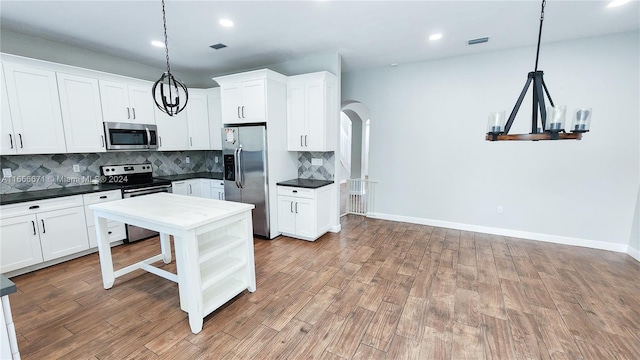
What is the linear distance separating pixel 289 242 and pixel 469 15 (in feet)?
12.2

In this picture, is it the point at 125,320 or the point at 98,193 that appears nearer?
the point at 125,320

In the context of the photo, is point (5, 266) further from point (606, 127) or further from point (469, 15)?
point (606, 127)

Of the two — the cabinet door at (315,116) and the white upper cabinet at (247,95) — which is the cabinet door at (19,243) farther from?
the cabinet door at (315,116)

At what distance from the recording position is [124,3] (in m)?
2.66

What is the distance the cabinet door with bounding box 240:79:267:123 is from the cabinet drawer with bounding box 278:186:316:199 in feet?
3.65

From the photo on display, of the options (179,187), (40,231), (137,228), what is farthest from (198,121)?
(40,231)

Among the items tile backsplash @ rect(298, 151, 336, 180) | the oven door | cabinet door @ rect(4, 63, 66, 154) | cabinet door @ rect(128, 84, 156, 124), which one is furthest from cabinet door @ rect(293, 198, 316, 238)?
cabinet door @ rect(4, 63, 66, 154)

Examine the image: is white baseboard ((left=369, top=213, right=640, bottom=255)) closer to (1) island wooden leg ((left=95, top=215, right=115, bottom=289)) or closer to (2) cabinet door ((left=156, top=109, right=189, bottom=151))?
(2) cabinet door ((left=156, top=109, right=189, bottom=151))

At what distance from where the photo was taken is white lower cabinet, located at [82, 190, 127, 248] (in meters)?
3.46

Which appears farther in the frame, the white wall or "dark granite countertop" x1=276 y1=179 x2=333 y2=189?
"dark granite countertop" x1=276 y1=179 x2=333 y2=189

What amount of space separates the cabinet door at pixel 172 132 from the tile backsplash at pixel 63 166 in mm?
430

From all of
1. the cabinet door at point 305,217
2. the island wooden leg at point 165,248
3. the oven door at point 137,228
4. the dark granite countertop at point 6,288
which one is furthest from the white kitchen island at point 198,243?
the cabinet door at point 305,217

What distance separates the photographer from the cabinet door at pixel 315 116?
4016 millimetres

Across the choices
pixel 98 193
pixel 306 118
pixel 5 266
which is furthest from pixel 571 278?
pixel 5 266
